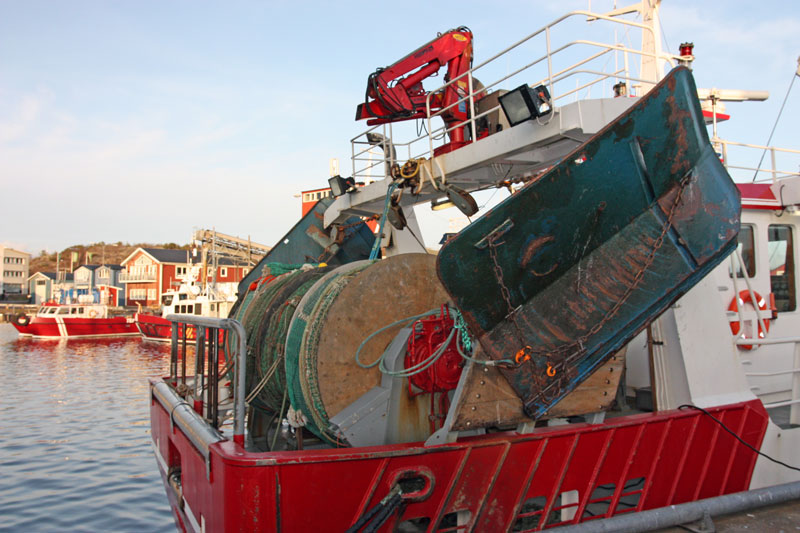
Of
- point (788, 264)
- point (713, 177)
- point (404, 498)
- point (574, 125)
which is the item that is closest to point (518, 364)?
point (404, 498)

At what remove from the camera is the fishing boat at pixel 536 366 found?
12.1ft

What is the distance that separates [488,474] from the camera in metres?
4.08

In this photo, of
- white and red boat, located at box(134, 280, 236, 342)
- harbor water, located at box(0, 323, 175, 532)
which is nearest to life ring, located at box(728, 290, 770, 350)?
harbor water, located at box(0, 323, 175, 532)

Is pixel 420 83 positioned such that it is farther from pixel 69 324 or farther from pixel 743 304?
pixel 69 324

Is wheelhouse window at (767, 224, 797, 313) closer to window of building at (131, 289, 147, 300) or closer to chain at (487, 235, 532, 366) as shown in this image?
chain at (487, 235, 532, 366)

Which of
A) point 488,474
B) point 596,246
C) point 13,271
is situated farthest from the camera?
point 13,271

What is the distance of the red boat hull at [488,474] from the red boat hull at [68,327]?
4474 cm

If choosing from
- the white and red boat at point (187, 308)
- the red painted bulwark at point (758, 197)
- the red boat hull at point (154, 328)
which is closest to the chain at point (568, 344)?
the red painted bulwark at point (758, 197)

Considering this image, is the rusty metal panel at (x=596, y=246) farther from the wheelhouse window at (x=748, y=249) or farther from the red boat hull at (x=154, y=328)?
the red boat hull at (x=154, y=328)

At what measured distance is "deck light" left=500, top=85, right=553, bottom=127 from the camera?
5.17 metres

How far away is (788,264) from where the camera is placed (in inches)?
272

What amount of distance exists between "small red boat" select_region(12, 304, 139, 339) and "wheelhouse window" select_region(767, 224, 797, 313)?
4686cm

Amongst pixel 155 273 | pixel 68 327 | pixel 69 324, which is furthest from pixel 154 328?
pixel 155 273

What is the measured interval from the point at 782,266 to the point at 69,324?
47.1 meters
